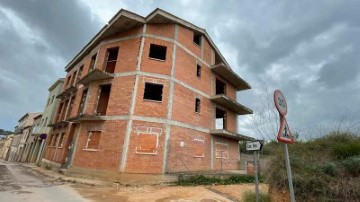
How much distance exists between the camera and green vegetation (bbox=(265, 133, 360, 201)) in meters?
5.23

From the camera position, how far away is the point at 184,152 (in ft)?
46.7

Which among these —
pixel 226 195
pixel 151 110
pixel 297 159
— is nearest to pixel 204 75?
pixel 151 110

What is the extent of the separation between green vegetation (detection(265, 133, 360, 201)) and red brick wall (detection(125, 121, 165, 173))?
724 centimetres

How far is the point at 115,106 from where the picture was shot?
13.9 meters

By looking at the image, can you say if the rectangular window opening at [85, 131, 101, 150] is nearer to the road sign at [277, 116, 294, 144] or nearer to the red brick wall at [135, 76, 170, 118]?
the red brick wall at [135, 76, 170, 118]

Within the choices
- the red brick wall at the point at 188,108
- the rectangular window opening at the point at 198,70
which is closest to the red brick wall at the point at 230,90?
the rectangular window opening at the point at 198,70

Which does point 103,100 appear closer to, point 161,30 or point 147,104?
point 147,104

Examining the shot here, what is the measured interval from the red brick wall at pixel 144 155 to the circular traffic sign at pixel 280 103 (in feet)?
31.0

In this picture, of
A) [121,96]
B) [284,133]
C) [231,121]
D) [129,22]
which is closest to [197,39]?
[129,22]

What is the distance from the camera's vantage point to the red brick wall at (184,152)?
44.2 ft

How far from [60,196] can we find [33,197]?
0.86 m

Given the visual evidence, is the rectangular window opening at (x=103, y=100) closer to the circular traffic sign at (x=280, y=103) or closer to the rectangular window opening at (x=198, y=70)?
the rectangular window opening at (x=198, y=70)

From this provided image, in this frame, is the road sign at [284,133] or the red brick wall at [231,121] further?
the red brick wall at [231,121]

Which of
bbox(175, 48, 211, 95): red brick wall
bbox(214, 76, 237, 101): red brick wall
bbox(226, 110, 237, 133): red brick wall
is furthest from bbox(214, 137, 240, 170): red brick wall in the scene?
bbox(214, 76, 237, 101): red brick wall
